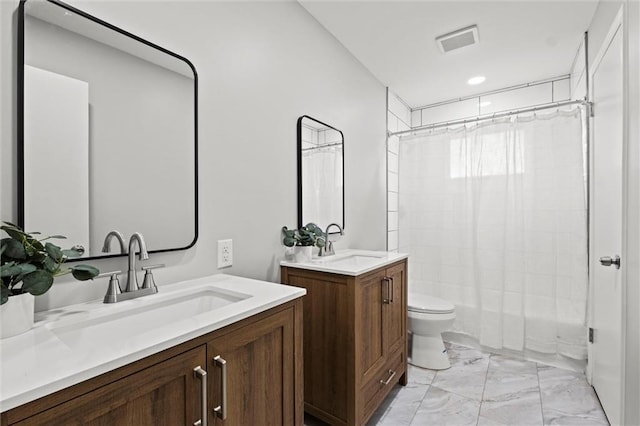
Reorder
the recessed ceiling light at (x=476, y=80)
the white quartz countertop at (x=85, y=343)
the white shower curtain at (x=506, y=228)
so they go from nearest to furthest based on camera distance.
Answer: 1. the white quartz countertop at (x=85, y=343)
2. the white shower curtain at (x=506, y=228)
3. the recessed ceiling light at (x=476, y=80)

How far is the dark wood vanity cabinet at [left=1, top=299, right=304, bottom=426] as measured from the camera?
1.99 ft

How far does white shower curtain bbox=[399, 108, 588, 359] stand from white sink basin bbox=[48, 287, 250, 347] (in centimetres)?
217

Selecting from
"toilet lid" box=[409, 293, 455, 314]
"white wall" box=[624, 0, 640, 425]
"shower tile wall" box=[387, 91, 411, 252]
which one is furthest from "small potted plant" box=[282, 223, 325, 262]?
"white wall" box=[624, 0, 640, 425]

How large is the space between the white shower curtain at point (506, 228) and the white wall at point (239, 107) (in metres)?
1.23

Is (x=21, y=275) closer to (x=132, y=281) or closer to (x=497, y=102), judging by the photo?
(x=132, y=281)

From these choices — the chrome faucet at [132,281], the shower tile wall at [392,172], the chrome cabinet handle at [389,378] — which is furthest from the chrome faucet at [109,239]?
the shower tile wall at [392,172]

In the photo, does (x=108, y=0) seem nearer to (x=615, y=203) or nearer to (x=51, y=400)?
(x=51, y=400)

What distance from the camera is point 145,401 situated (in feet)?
2.34

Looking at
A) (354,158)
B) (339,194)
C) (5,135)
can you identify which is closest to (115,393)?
(5,135)

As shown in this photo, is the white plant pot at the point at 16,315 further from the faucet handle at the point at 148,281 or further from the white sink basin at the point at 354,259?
the white sink basin at the point at 354,259

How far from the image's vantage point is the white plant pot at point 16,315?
→ 0.73 m

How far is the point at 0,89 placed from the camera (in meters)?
0.87

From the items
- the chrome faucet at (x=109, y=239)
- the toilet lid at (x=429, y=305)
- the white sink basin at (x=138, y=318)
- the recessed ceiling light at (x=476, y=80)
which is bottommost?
the toilet lid at (x=429, y=305)

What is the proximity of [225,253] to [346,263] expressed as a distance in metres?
0.71
